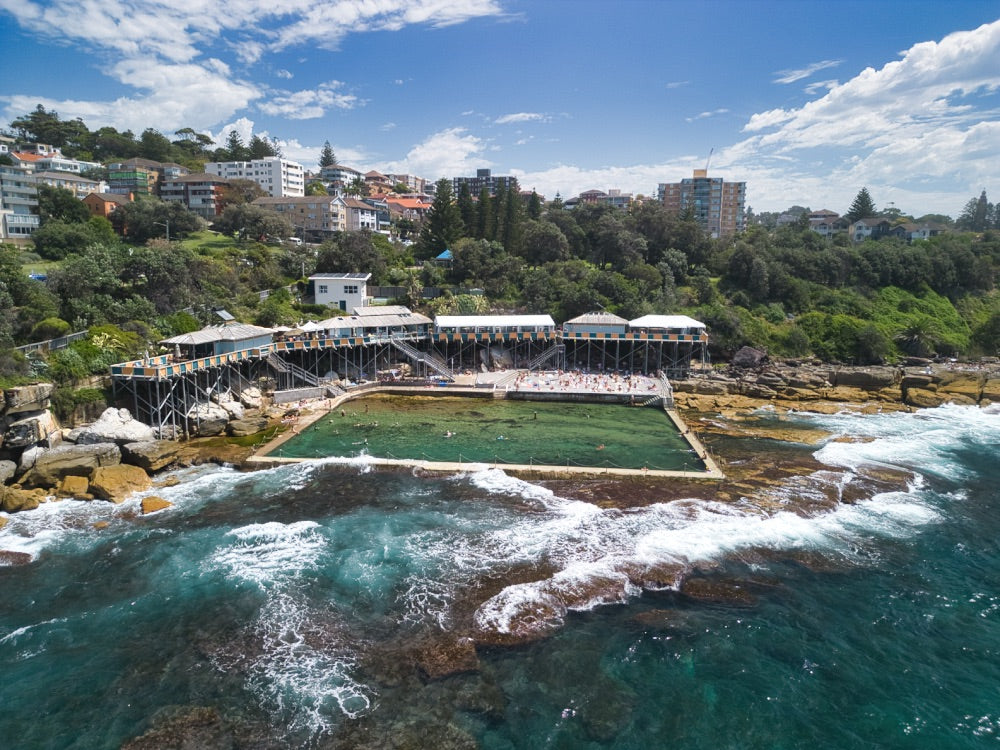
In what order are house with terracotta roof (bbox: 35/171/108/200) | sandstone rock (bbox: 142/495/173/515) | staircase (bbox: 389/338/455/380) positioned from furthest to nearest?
house with terracotta roof (bbox: 35/171/108/200)
staircase (bbox: 389/338/455/380)
sandstone rock (bbox: 142/495/173/515)

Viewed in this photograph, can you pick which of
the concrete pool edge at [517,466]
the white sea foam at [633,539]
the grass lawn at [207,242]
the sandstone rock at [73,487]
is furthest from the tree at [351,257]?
the white sea foam at [633,539]

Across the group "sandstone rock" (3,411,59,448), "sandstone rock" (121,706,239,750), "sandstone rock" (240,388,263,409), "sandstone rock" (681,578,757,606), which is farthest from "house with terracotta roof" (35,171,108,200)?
"sandstone rock" (681,578,757,606)

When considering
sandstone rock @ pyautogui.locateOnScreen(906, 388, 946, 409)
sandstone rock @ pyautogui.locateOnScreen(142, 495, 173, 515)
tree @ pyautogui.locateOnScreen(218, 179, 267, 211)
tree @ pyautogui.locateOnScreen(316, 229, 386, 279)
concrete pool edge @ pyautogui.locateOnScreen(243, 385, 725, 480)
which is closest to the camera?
sandstone rock @ pyautogui.locateOnScreen(142, 495, 173, 515)

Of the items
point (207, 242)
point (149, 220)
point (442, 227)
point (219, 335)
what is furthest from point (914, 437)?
point (149, 220)

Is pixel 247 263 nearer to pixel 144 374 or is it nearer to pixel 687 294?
pixel 144 374

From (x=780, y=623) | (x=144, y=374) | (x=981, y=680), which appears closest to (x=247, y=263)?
(x=144, y=374)

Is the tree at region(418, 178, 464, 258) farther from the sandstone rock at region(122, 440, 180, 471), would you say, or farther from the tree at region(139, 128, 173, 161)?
the tree at region(139, 128, 173, 161)
